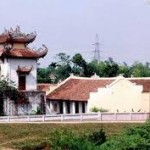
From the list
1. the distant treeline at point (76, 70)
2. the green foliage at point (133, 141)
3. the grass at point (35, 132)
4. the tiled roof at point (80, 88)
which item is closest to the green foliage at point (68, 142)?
the green foliage at point (133, 141)

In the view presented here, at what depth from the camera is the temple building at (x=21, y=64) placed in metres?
47.5

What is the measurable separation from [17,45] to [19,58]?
1323mm

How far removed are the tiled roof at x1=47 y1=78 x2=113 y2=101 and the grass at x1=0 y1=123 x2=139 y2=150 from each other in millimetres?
10181

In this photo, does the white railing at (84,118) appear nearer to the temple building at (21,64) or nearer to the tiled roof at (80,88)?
the temple building at (21,64)

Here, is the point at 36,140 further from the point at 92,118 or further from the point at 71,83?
the point at 71,83

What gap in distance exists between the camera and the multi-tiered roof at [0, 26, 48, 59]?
47.8 m

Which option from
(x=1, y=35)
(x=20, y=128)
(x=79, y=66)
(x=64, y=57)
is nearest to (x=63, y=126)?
(x=20, y=128)

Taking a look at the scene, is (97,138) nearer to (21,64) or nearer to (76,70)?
(21,64)

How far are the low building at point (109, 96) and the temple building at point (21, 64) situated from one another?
2.41 m

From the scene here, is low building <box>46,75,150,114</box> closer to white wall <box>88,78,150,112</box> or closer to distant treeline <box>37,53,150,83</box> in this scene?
white wall <box>88,78,150,112</box>

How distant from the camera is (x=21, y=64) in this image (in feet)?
158

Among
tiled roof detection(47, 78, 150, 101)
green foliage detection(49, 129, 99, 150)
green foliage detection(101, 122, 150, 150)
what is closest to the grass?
green foliage detection(49, 129, 99, 150)

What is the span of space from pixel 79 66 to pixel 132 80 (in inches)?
945

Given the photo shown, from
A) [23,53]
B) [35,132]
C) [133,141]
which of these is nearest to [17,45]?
[23,53]
